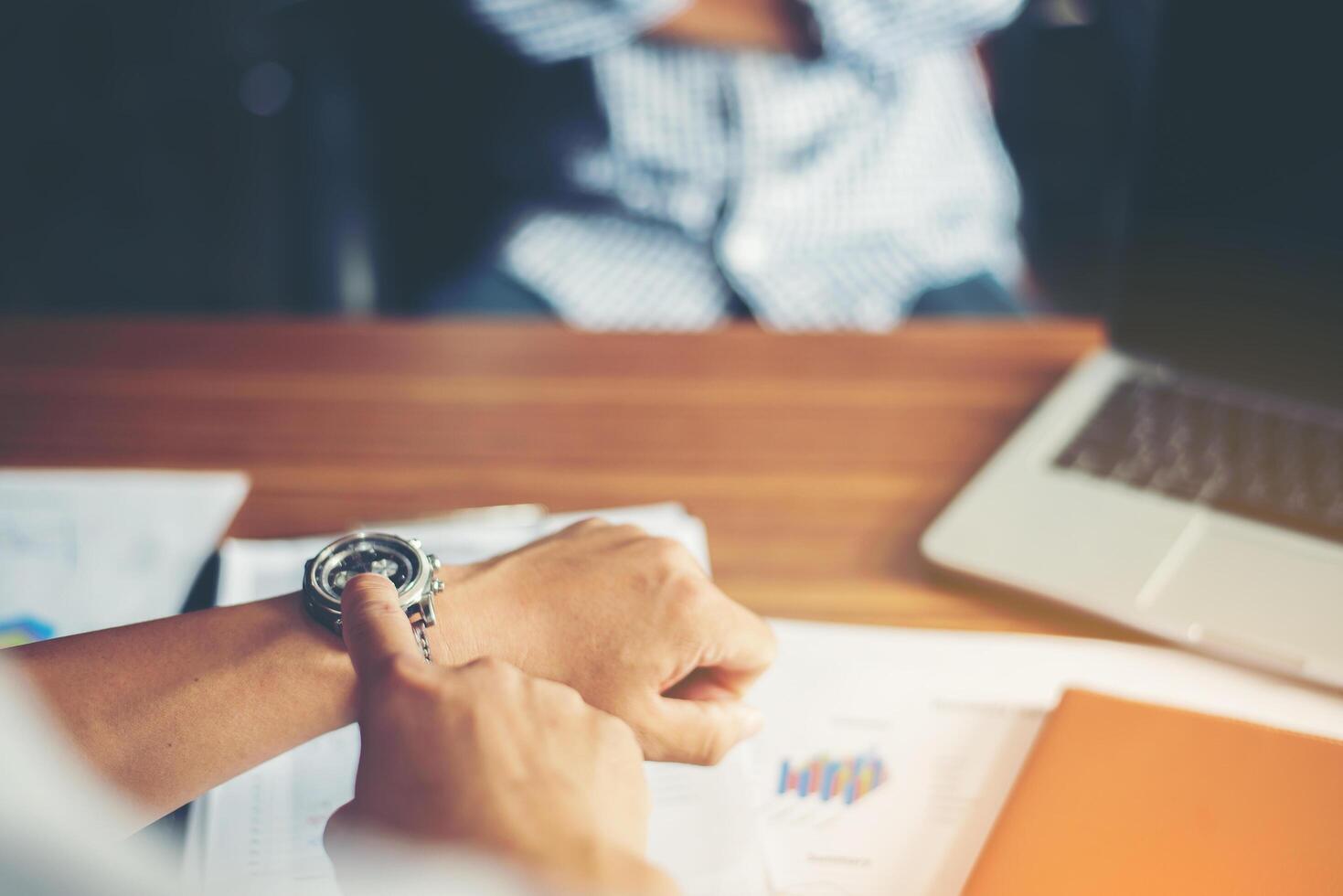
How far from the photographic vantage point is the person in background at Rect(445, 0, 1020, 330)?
1012mm

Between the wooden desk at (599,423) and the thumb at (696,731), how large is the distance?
0.12 m

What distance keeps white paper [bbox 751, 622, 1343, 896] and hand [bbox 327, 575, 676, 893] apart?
105 millimetres

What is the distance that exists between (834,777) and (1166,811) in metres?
0.13

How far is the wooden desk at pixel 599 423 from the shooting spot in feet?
1.95

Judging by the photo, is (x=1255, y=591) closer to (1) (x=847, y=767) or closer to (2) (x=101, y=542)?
(1) (x=847, y=767)

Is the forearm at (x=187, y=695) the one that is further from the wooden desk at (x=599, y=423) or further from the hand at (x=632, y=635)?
the wooden desk at (x=599, y=423)

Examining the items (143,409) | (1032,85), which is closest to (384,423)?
(143,409)

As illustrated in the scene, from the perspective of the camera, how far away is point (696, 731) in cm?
43

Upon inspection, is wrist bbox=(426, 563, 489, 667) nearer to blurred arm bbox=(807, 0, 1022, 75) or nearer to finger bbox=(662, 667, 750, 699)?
finger bbox=(662, 667, 750, 699)

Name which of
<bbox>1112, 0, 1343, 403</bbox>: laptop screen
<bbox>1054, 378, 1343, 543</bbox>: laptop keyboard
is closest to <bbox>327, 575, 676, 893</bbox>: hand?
<bbox>1054, 378, 1343, 543</bbox>: laptop keyboard

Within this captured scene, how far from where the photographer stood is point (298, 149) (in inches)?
37.3

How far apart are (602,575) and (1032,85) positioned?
1.11m

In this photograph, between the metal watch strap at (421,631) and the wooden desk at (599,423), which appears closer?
the metal watch strap at (421,631)

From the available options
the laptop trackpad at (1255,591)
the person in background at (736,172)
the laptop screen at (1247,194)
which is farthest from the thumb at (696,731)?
the person in background at (736,172)
